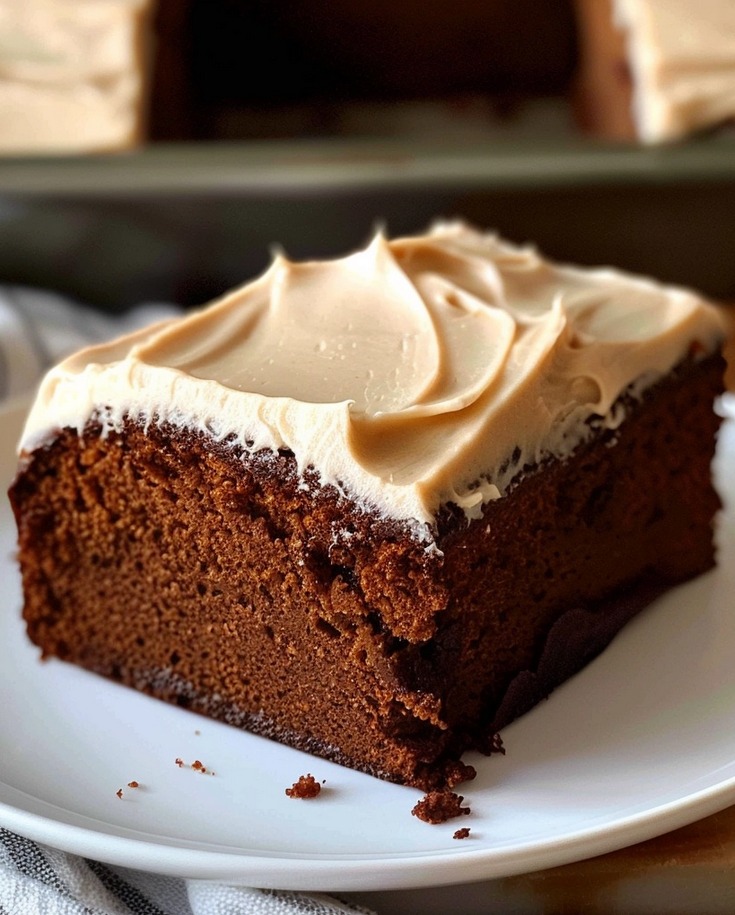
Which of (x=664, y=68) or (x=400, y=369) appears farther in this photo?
(x=664, y=68)

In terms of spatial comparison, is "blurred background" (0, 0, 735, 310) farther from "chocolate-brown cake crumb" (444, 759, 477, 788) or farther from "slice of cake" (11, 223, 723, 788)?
"chocolate-brown cake crumb" (444, 759, 477, 788)

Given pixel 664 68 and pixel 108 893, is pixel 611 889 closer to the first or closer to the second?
pixel 108 893

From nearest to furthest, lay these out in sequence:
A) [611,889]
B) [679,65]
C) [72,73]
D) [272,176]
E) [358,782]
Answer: [611,889]
[358,782]
[272,176]
[679,65]
[72,73]

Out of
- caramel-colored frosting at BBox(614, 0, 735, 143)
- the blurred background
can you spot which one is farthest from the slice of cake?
caramel-colored frosting at BBox(614, 0, 735, 143)

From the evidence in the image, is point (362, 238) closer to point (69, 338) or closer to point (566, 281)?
point (69, 338)

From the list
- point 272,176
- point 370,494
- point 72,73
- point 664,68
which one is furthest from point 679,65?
point 370,494

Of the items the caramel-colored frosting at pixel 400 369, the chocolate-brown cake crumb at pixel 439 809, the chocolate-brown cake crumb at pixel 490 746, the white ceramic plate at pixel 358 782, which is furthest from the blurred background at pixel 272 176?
the chocolate-brown cake crumb at pixel 439 809

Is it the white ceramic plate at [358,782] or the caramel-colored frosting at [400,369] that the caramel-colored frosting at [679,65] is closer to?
the caramel-colored frosting at [400,369]
